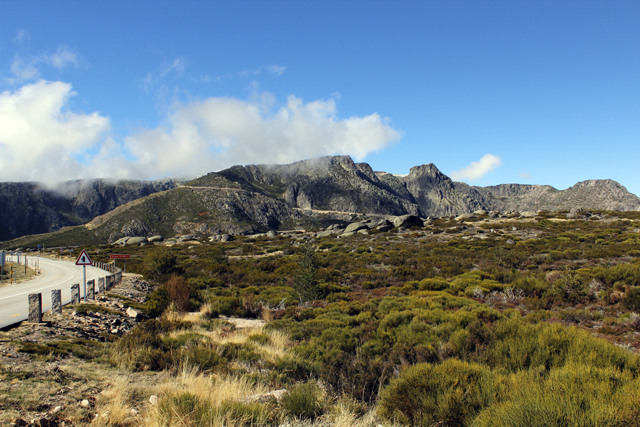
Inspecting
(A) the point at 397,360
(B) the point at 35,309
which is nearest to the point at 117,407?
(A) the point at 397,360

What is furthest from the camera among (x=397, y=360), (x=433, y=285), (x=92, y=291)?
(x=433, y=285)

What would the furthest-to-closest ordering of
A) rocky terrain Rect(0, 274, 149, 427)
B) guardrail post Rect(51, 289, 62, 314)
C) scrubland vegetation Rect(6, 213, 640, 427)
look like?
guardrail post Rect(51, 289, 62, 314) < rocky terrain Rect(0, 274, 149, 427) < scrubland vegetation Rect(6, 213, 640, 427)

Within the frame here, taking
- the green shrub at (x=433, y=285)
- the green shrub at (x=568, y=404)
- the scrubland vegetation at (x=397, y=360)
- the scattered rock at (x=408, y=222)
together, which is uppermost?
the scattered rock at (x=408, y=222)

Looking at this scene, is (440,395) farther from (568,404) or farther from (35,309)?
(35,309)

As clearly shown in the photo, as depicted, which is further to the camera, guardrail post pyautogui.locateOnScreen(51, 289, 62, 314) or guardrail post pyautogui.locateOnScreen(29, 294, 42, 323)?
guardrail post pyautogui.locateOnScreen(51, 289, 62, 314)

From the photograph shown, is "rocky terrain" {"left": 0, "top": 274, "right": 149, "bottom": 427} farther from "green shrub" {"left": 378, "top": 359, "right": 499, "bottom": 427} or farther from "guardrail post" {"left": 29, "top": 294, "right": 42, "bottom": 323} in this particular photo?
"green shrub" {"left": 378, "top": 359, "right": 499, "bottom": 427}

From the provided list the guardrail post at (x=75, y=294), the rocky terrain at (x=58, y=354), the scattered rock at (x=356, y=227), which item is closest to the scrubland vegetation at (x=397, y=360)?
the rocky terrain at (x=58, y=354)

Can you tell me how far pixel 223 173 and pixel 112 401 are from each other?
192699 mm

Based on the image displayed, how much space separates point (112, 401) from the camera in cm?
489

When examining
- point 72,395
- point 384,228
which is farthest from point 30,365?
point 384,228

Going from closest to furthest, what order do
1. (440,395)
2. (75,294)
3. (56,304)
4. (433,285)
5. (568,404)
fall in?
1. (568,404)
2. (440,395)
3. (56,304)
4. (75,294)
5. (433,285)

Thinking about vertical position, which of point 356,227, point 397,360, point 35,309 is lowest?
point 397,360

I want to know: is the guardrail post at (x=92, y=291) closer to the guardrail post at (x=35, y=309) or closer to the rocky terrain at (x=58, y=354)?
the rocky terrain at (x=58, y=354)

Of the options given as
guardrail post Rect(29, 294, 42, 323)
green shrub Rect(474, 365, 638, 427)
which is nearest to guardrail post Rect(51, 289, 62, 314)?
guardrail post Rect(29, 294, 42, 323)
